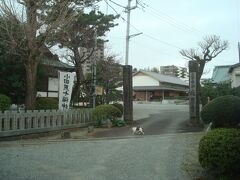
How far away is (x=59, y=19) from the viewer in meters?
16.8

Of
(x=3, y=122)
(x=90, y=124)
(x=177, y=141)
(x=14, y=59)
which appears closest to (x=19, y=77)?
(x=14, y=59)

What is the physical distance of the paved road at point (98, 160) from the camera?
7.96 metres

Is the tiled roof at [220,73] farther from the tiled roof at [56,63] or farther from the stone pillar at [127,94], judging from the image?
the stone pillar at [127,94]

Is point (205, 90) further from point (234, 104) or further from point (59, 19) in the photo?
point (234, 104)

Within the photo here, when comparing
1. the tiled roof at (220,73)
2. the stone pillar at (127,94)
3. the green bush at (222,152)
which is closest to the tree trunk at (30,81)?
the stone pillar at (127,94)

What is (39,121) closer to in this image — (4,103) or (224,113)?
(4,103)

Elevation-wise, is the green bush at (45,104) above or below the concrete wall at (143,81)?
below

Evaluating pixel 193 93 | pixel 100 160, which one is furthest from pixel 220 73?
pixel 100 160

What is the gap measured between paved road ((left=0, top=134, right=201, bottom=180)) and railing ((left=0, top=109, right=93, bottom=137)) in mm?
2799

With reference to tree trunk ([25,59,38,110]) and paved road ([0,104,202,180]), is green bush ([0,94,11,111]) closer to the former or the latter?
tree trunk ([25,59,38,110])

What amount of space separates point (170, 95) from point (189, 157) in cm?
5833

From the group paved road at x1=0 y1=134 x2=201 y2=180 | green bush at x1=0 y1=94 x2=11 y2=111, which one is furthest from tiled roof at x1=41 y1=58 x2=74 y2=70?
paved road at x1=0 y1=134 x2=201 y2=180

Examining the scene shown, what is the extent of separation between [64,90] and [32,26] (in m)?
3.64

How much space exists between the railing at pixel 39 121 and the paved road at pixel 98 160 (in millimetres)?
2799
